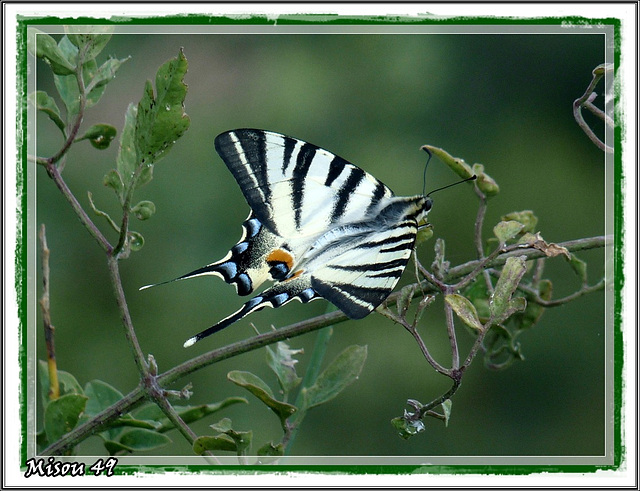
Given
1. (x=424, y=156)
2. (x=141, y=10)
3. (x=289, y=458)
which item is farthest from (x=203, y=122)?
(x=289, y=458)

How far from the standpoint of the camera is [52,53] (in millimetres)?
659

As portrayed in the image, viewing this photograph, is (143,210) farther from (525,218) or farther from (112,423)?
(525,218)

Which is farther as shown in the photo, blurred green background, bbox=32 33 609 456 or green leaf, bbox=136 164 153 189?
blurred green background, bbox=32 33 609 456

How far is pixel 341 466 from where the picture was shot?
2.42 ft

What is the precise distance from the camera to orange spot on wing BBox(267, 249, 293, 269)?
0.84 m

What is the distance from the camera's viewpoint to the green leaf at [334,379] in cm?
72

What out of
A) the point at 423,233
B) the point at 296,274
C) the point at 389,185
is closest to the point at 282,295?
the point at 296,274

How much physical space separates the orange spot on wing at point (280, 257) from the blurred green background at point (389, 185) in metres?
0.68

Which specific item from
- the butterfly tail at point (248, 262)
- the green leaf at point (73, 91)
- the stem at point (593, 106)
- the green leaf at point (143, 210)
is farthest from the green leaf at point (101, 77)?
the stem at point (593, 106)

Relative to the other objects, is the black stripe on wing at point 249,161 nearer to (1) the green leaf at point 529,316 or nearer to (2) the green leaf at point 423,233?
(2) the green leaf at point 423,233

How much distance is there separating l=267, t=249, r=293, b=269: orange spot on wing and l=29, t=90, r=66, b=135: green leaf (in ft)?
0.90

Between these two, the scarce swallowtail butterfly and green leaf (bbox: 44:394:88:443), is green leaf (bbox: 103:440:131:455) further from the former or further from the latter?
the scarce swallowtail butterfly

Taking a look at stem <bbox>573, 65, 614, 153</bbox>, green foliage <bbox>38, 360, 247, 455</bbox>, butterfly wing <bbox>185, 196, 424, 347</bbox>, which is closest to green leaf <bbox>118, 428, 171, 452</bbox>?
green foliage <bbox>38, 360, 247, 455</bbox>

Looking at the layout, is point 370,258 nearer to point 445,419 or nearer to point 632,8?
point 445,419
